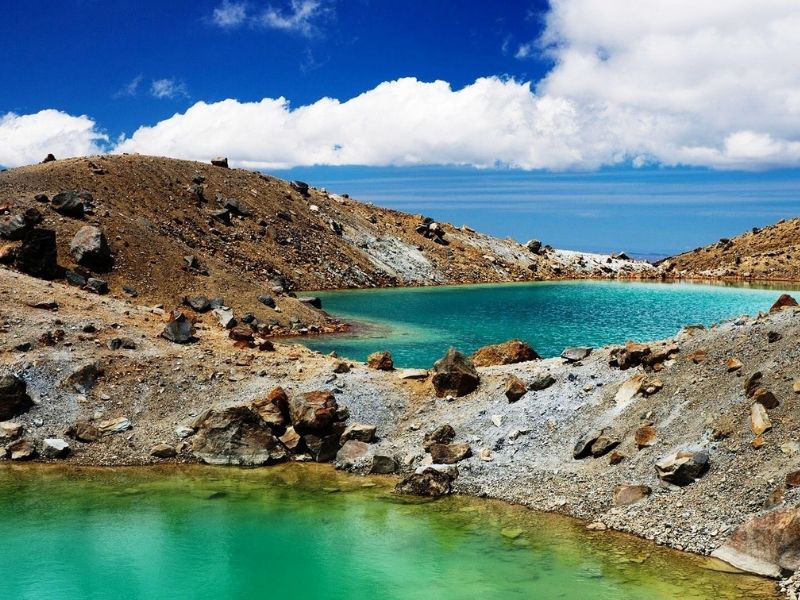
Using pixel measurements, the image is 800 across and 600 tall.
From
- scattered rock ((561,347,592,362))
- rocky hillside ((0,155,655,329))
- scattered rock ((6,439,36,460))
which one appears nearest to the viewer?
scattered rock ((6,439,36,460))

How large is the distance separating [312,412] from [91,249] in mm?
38406

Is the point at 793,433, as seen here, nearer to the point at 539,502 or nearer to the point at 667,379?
the point at 667,379

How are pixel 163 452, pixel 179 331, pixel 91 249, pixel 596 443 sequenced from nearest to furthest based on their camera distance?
1. pixel 596 443
2. pixel 163 452
3. pixel 179 331
4. pixel 91 249

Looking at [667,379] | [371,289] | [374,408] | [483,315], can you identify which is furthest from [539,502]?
[371,289]

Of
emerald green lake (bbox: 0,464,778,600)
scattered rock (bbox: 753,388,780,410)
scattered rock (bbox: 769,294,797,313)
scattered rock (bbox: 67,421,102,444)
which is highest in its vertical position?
scattered rock (bbox: 769,294,797,313)

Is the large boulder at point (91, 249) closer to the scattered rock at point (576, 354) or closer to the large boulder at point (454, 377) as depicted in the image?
the large boulder at point (454, 377)

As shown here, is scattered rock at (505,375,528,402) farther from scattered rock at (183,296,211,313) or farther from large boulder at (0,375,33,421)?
scattered rock at (183,296,211,313)

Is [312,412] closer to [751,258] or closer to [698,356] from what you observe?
[698,356]

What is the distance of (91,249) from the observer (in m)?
58.9

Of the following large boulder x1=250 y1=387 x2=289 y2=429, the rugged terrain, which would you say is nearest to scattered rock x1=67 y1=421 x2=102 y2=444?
the rugged terrain

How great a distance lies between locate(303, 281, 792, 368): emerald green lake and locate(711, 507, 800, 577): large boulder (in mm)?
26082

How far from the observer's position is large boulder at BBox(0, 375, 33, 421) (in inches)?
1145

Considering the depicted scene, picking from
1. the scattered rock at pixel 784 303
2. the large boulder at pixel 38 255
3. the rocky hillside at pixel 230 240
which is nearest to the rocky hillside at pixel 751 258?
the rocky hillside at pixel 230 240

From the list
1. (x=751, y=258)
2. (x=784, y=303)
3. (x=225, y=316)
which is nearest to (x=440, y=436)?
(x=784, y=303)
